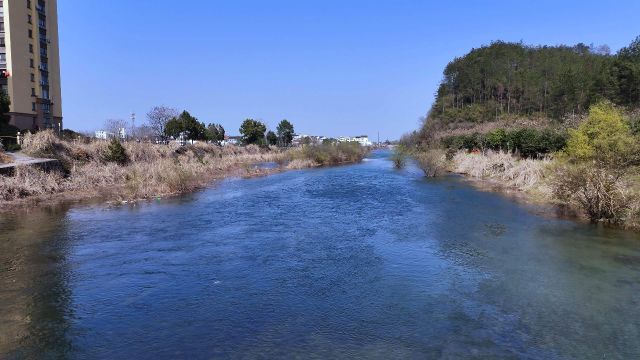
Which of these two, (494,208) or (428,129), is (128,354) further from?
(428,129)

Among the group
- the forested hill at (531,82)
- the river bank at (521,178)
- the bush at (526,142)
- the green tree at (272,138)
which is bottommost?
the river bank at (521,178)

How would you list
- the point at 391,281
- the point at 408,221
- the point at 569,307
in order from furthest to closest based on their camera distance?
1. the point at 408,221
2. the point at 391,281
3. the point at 569,307

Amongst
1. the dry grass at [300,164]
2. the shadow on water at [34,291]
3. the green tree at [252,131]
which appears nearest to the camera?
the shadow on water at [34,291]

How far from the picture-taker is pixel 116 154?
133ft

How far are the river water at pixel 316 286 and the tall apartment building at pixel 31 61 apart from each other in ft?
157

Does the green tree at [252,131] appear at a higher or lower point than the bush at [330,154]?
higher

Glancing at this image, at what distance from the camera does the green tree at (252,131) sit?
95.0m

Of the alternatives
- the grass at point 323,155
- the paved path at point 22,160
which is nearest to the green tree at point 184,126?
the grass at point 323,155

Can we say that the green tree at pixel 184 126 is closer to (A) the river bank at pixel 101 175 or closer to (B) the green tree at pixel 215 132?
(B) the green tree at pixel 215 132

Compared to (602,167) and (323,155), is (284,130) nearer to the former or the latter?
(323,155)

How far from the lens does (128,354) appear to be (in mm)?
9117

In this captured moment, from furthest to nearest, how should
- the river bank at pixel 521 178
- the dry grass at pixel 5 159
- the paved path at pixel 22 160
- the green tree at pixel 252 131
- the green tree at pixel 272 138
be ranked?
the green tree at pixel 272 138
the green tree at pixel 252 131
the dry grass at pixel 5 159
the paved path at pixel 22 160
the river bank at pixel 521 178

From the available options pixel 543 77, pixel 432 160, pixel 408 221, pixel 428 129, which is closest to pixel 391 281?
pixel 408 221

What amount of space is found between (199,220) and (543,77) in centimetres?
9153
